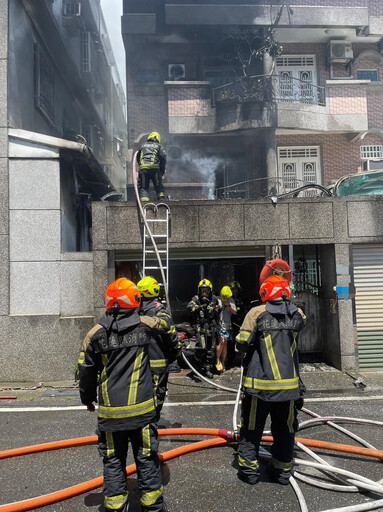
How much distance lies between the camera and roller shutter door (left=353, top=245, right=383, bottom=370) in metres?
7.96

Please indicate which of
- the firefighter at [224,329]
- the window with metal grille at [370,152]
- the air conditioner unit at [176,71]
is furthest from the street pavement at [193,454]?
the air conditioner unit at [176,71]

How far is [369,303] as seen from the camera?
8070 mm

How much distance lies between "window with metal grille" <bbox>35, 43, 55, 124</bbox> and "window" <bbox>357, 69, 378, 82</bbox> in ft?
35.4

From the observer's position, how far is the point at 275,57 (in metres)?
13.2

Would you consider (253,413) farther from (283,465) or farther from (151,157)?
(151,157)

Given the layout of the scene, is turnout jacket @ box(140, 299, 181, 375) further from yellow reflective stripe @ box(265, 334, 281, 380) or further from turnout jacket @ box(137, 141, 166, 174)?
turnout jacket @ box(137, 141, 166, 174)

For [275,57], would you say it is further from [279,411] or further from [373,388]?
[279,411]

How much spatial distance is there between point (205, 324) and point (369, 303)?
3322 millimetres

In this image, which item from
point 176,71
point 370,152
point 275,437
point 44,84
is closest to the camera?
point 275,437

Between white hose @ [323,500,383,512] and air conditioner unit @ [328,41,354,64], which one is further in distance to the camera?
air conditioner unit @ [328,41,354,64]

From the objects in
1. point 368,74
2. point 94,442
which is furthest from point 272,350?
point 368,74

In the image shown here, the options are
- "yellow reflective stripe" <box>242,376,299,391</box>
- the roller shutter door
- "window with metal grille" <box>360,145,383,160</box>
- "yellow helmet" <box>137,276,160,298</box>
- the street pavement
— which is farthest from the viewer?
"window with metal grille" <box>360,145,383,160</box>

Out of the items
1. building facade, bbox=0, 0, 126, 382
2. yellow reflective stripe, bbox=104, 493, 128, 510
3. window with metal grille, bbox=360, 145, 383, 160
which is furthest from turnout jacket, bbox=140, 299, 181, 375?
window with metal grille, bbox=360, 145, 383, 160

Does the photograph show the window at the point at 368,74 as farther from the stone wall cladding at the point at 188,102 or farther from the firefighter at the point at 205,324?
the firefighter at the point at 205,324
